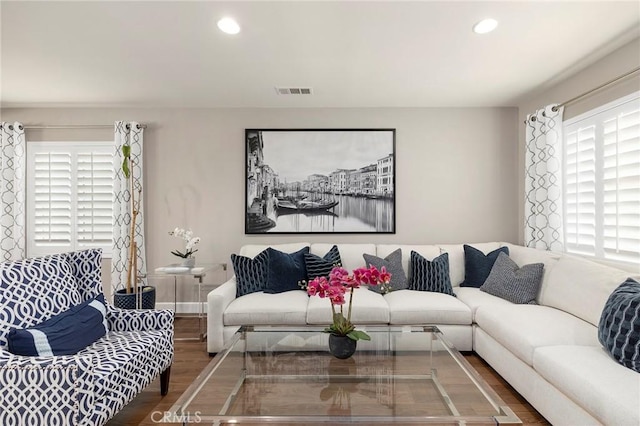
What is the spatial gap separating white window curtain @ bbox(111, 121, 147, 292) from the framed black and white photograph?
130cm

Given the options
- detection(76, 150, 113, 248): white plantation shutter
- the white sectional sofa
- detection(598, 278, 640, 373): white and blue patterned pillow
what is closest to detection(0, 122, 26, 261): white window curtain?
detection(76, 150, 113, 248): white plantation shutter

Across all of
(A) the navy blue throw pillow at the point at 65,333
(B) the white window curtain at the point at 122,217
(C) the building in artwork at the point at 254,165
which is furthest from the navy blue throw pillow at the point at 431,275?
(B) the white window curtain at the point at 122,217

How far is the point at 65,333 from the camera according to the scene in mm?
1896

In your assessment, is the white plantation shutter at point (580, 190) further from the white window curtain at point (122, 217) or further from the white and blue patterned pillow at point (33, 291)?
the white window curtain at point (122, 217)

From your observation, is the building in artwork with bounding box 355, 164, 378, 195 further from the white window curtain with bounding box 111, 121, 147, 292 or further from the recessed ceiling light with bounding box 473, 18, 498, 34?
the white window curtain with bounding box 111, 121, 147, 292

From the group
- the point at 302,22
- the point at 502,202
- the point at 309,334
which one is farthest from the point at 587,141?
the point at 309,334

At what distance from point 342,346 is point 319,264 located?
142 cm

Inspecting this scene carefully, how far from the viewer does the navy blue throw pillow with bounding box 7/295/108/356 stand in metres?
1.74

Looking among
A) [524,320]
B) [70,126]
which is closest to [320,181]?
[524,320]

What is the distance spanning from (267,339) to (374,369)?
773 millimetres

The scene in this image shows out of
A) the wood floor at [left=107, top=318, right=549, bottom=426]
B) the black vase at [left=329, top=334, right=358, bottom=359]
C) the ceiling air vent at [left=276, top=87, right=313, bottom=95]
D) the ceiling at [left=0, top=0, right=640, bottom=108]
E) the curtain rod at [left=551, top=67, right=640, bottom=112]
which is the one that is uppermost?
the ceiling at [left=0, top=0, right=640, bottom=108]

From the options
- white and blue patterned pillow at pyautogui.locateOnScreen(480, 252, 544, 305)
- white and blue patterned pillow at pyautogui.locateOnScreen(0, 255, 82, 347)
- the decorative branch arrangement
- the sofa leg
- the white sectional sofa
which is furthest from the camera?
the decorative branch arrangement

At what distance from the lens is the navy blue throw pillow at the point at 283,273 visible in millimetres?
3379

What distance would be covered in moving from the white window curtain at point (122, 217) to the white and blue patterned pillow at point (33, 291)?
186 centimetres
